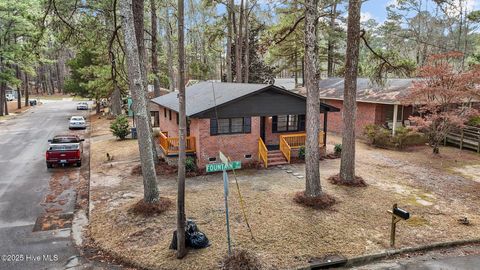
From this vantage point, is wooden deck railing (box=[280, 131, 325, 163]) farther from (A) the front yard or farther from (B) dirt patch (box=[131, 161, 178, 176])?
(B) dirt patch (box=[131, 161, 178, 176])

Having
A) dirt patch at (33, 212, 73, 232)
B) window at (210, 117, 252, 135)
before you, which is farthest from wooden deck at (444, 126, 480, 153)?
dirt patch at (33, 212, 73, 232)

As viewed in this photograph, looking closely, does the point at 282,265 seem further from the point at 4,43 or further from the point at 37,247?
the point at 4,43

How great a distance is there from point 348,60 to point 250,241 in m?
7.83

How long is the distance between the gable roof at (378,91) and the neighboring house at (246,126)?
5.82 m

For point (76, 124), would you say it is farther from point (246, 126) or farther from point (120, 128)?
point (246, 126)

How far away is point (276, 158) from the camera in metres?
17.1

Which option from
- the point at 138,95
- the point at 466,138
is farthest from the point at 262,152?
the point at 466,138

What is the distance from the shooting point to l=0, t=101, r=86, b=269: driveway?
8.13 metres

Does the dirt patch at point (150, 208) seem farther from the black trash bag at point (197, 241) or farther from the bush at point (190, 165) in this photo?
the bush at point (190, 165)

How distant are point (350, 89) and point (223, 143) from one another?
6.31 meters

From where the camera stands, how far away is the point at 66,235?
9.41m

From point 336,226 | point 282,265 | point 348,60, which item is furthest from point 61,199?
point 348,60

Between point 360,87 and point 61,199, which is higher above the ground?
point 360,87

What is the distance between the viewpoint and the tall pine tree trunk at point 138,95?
32.1ft
